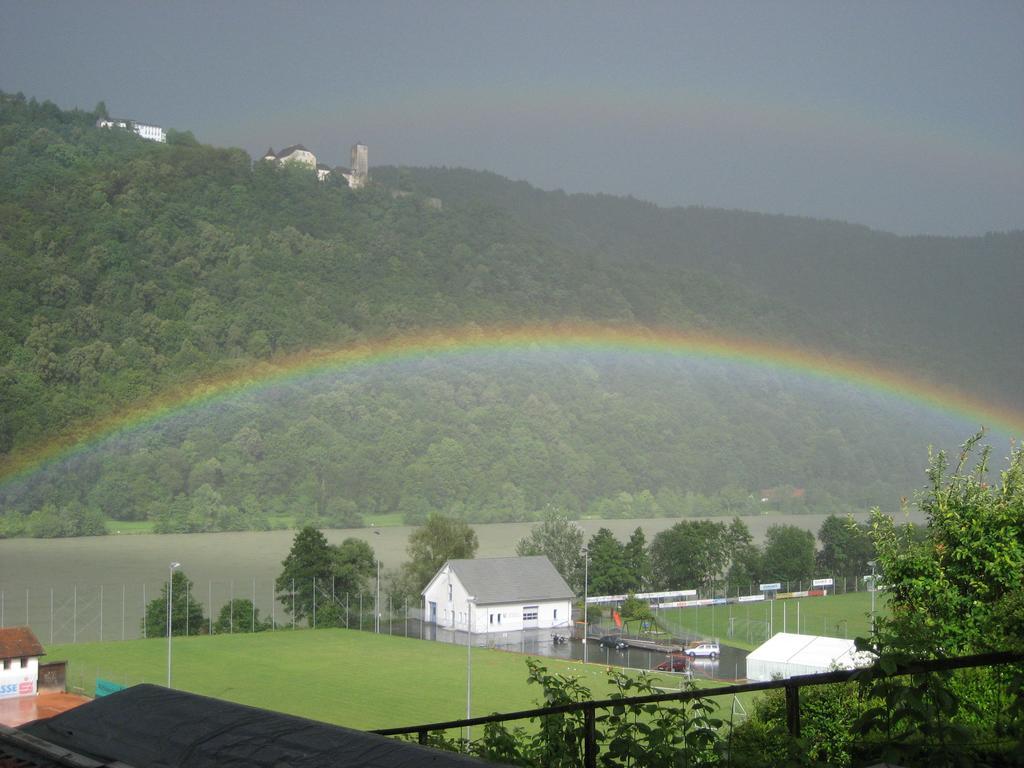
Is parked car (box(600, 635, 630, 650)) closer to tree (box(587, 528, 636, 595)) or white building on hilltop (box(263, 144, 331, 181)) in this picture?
tree (box(587, 528, 636, 595))

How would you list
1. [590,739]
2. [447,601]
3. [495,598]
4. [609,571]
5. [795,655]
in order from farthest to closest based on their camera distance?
1. [609,571]
2. [447,601]
3. [495,598]
4. [795,655]
5. [590,739]

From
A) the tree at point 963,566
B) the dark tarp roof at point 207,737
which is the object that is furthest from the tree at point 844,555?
the dark tarp roof at point 207,737

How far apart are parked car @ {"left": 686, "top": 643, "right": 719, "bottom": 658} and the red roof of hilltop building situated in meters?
13.4

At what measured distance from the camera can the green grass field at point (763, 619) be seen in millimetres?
27594

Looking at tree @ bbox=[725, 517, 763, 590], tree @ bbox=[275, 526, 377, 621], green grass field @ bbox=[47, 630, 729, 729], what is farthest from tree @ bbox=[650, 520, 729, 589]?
→ green grass field @ bbox=[47, 630, 729, 729]

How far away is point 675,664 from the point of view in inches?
830

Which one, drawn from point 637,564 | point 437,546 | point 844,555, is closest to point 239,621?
point 437,546

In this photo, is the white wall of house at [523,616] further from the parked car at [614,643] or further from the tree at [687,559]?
the tree at [687,559]

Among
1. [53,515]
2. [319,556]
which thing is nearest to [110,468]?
[53,515]

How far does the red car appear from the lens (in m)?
20.3

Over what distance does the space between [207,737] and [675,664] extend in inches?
790

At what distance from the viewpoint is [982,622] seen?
6.18m

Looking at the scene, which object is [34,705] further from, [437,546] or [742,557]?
[742,557]

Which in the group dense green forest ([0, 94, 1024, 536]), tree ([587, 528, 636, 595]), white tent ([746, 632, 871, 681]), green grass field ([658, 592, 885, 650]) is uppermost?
dense green forest ([0, 94, 1024, 536])
